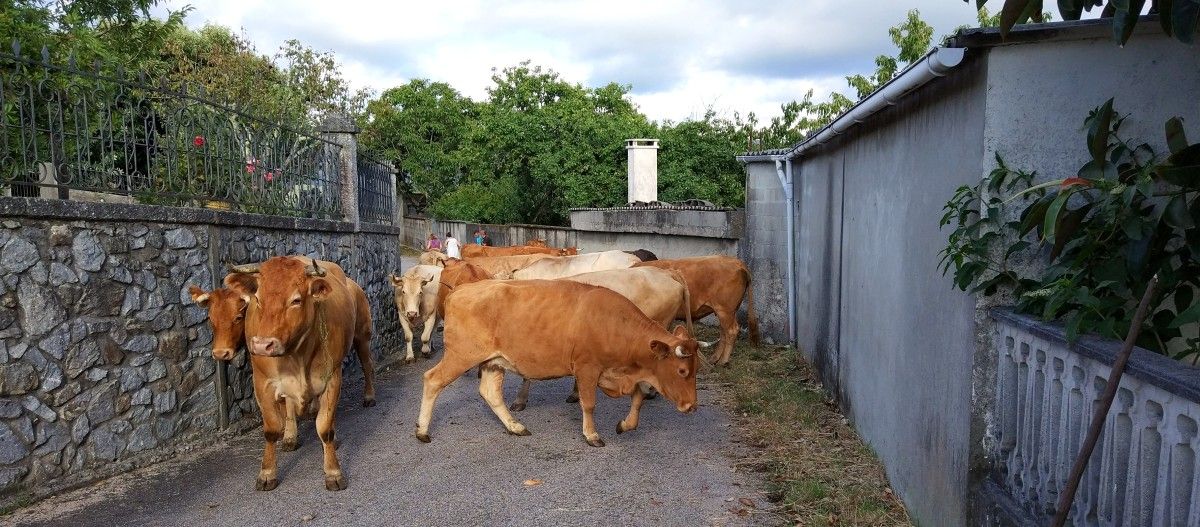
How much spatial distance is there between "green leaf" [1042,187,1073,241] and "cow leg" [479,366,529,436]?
16.4 ft

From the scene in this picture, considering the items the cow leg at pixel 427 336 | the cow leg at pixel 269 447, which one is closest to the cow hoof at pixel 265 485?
the cow leg at pixel 269 447

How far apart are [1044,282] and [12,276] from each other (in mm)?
5746

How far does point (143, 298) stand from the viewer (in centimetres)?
640

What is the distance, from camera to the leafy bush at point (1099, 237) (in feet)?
10.7

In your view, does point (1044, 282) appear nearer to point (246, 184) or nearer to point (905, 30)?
point (246, 184)

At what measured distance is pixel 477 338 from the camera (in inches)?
292

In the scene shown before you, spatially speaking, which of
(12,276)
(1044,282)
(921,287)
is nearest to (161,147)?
(12,276)

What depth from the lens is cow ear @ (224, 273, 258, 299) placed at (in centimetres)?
585

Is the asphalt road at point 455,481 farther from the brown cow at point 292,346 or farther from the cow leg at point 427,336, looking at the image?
the cow leg at point 427,336

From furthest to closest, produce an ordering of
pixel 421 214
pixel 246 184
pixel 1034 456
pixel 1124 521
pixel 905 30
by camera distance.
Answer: pixel 421 214
pixel 905 30
pixel 246 184
pixel 1034 456
pixel 1124 521

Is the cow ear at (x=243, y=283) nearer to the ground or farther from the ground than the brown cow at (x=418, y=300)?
farther from the ground

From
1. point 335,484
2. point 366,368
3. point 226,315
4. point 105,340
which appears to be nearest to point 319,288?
point 226,315

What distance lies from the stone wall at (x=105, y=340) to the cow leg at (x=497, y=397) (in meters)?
2.02

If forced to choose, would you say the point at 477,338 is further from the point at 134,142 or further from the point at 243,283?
the point at 134,142
